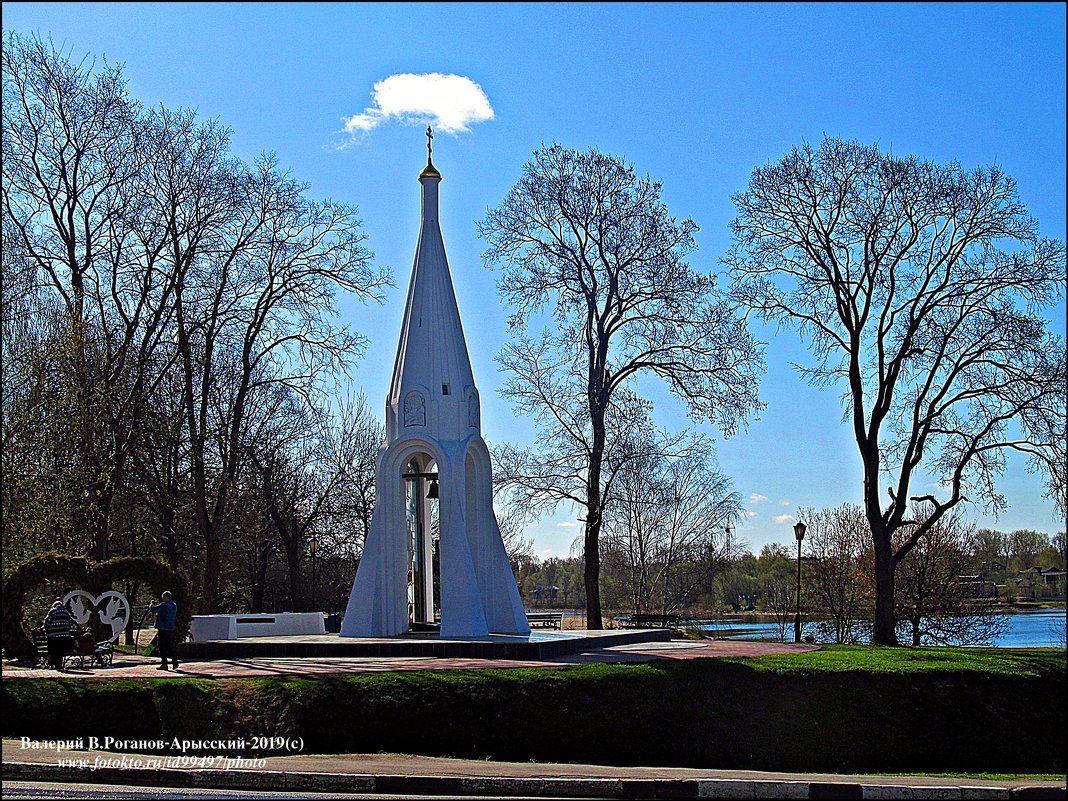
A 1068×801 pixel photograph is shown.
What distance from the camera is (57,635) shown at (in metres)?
17.9

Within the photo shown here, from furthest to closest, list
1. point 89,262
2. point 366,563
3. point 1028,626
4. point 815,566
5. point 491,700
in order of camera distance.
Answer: point 1028,626, point 815,566, point 89,262, point 366,563, point 491,700

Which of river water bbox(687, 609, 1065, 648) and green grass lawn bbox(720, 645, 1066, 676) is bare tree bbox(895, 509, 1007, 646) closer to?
river water bbox(687, 609, 1065, 648)

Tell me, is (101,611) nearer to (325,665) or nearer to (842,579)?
(325,665)

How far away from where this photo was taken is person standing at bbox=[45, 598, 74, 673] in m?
17.8

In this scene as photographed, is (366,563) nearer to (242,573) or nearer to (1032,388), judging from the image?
(1032,388)

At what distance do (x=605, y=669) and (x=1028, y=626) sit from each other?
48.5m

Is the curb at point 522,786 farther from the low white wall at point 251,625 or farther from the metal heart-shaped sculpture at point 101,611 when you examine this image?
the low white wall at point 251,625

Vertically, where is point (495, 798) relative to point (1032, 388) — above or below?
below

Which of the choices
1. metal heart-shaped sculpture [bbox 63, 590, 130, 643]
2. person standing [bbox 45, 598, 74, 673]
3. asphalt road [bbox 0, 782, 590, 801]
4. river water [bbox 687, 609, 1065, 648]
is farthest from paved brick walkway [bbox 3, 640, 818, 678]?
river water [bbox 687, 609, 1065, 648]

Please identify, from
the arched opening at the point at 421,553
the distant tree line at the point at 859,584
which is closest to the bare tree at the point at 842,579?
the distant tree line at the point at 859,584

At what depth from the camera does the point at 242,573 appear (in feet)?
140

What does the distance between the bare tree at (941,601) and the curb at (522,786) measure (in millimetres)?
23405

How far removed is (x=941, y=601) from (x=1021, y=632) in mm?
18659

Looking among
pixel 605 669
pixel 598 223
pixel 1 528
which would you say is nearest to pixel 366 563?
pixel 1 528
